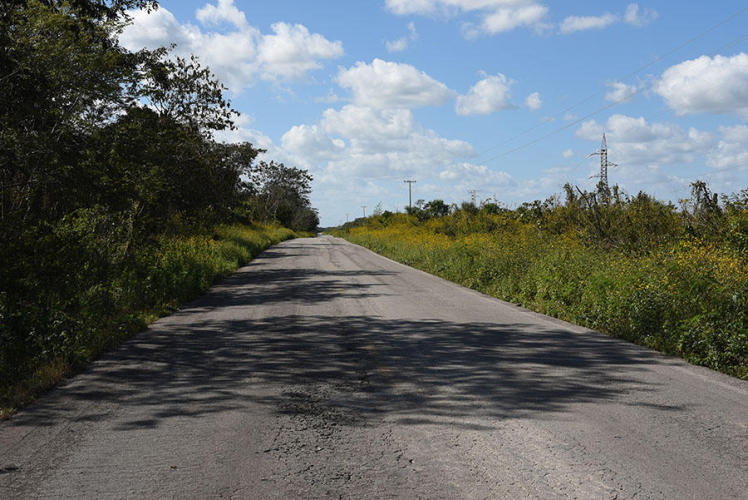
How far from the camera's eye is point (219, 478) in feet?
13.1

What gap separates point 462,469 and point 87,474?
2.64 meters

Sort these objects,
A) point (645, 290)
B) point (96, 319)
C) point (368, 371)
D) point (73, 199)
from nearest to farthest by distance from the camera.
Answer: point (368, 371), point (96, 319), point (645, 290), point (73, 199)

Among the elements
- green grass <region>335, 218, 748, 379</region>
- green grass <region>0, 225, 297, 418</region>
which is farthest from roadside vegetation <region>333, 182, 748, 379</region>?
green grass <region>0, 225, 297, 418</region>

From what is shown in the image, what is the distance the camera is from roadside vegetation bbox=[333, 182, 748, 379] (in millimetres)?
7922

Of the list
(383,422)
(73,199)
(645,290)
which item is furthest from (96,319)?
(645,290)

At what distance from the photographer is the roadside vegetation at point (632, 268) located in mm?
7922

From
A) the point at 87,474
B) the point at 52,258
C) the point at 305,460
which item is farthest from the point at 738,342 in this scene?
the point at 52,258

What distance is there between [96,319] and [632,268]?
9071mm

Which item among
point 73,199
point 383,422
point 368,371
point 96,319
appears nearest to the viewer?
point 383,422

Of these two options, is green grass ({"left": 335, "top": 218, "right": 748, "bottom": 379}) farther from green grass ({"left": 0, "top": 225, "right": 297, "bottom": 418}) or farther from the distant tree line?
green grass ({"left": 0, "top": 225, "right": 297, "bottom": 418})

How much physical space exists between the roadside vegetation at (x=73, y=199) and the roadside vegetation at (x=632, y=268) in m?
8.04

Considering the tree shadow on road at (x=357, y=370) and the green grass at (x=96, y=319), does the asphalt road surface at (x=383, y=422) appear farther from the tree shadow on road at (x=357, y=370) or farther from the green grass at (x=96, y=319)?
the green grass at (x=96, y=319)

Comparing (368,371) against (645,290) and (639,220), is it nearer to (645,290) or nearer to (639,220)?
(645,290)

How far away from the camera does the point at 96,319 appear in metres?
9.02
